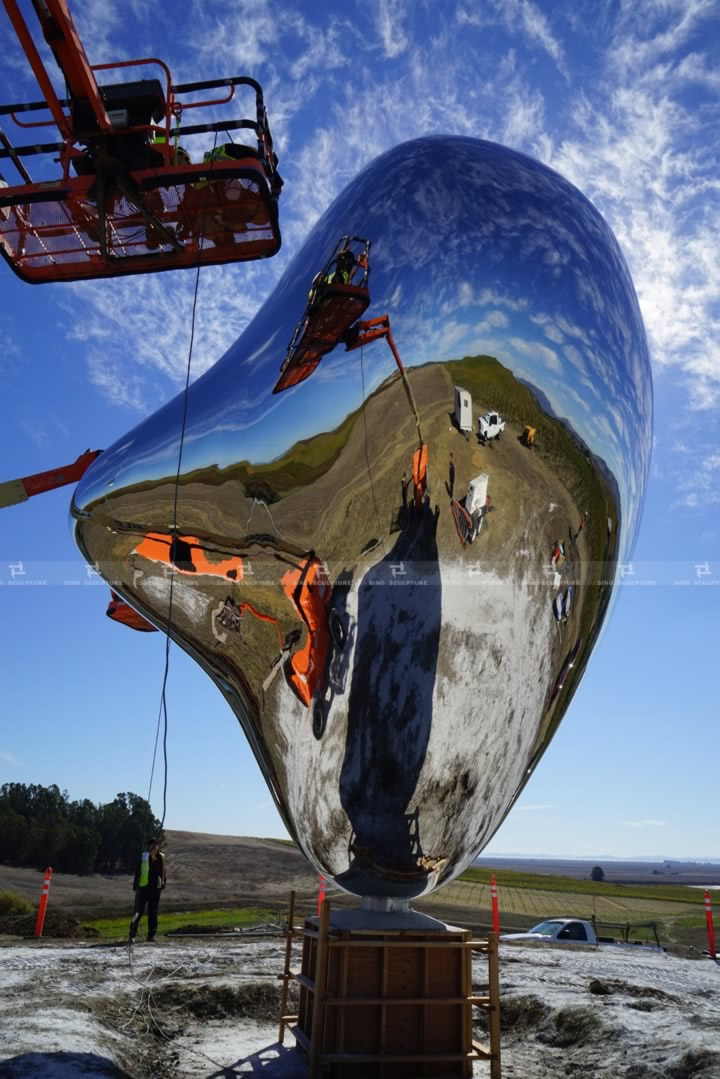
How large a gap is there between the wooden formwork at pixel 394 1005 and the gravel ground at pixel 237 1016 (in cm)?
96

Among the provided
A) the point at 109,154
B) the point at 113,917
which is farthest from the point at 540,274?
the point at 113,917

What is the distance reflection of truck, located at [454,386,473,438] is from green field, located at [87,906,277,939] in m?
17.2

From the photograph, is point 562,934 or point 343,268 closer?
point 343,268

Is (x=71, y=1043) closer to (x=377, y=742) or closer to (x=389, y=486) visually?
(x=377, y=742)

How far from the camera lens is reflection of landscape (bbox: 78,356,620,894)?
4934mm

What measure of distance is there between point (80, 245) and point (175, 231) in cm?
178

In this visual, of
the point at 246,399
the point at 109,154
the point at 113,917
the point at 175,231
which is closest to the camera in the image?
the point at 246,399

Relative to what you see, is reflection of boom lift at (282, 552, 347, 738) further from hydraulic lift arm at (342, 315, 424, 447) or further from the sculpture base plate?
the sculpture base plate

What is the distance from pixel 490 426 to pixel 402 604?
1.17 meters

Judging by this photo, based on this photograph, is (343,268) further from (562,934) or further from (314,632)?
(562,934)

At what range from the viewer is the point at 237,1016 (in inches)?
406

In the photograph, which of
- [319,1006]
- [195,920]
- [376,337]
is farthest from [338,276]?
[195,920]

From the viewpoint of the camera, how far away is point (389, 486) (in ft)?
16.2

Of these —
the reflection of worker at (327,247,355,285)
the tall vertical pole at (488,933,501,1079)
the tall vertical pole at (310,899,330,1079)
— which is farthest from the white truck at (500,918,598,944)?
the reflection of worker at (327,247,355,285)
